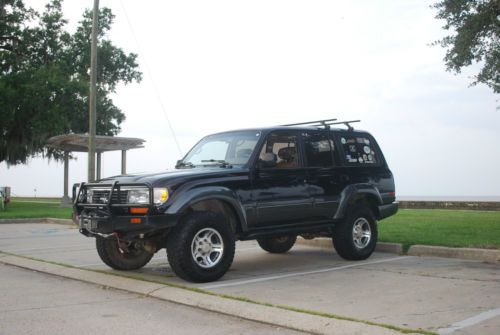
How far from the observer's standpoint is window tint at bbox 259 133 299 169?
27.1 feet

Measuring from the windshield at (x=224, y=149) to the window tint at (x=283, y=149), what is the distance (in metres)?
0.20

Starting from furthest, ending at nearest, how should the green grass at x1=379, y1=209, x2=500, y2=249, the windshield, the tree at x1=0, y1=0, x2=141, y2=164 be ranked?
the tree at x1=0, y1=0, x2=141, y2=164 → the green grass at x1=379, y1=209, x2=500, y2=249 → the windshield

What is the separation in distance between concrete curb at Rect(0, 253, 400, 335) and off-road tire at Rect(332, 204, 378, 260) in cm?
312

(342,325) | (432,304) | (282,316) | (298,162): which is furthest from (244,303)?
(298,162)

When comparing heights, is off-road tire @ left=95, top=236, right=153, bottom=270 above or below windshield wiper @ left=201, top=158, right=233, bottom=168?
below

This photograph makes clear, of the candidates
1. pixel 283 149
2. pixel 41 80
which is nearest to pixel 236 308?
pixel 283 149

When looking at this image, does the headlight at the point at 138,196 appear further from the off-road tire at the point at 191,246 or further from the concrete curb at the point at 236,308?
the concrete curb at the point at 236,308

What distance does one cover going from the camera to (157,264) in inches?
360

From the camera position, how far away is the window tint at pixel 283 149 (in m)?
8.25

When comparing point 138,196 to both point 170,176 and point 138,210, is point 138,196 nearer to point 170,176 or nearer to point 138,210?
point 138,210

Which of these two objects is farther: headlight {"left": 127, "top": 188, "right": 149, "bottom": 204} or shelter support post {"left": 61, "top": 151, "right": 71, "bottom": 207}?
shelter support post {"left": 61, "top": 151, "right": 71, "bottom": 207}

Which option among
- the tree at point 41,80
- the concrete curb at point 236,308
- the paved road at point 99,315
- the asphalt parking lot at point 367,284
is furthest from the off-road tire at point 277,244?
the tree at point 41,80

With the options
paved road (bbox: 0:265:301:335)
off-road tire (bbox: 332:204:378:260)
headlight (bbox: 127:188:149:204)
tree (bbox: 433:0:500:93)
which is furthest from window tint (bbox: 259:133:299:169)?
tree (bbox: 433:0:500:93)

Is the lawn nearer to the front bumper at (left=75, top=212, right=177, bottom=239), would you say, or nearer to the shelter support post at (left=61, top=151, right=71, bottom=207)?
the front bumper at (left=75, top=212, right=177, bottom=239)
